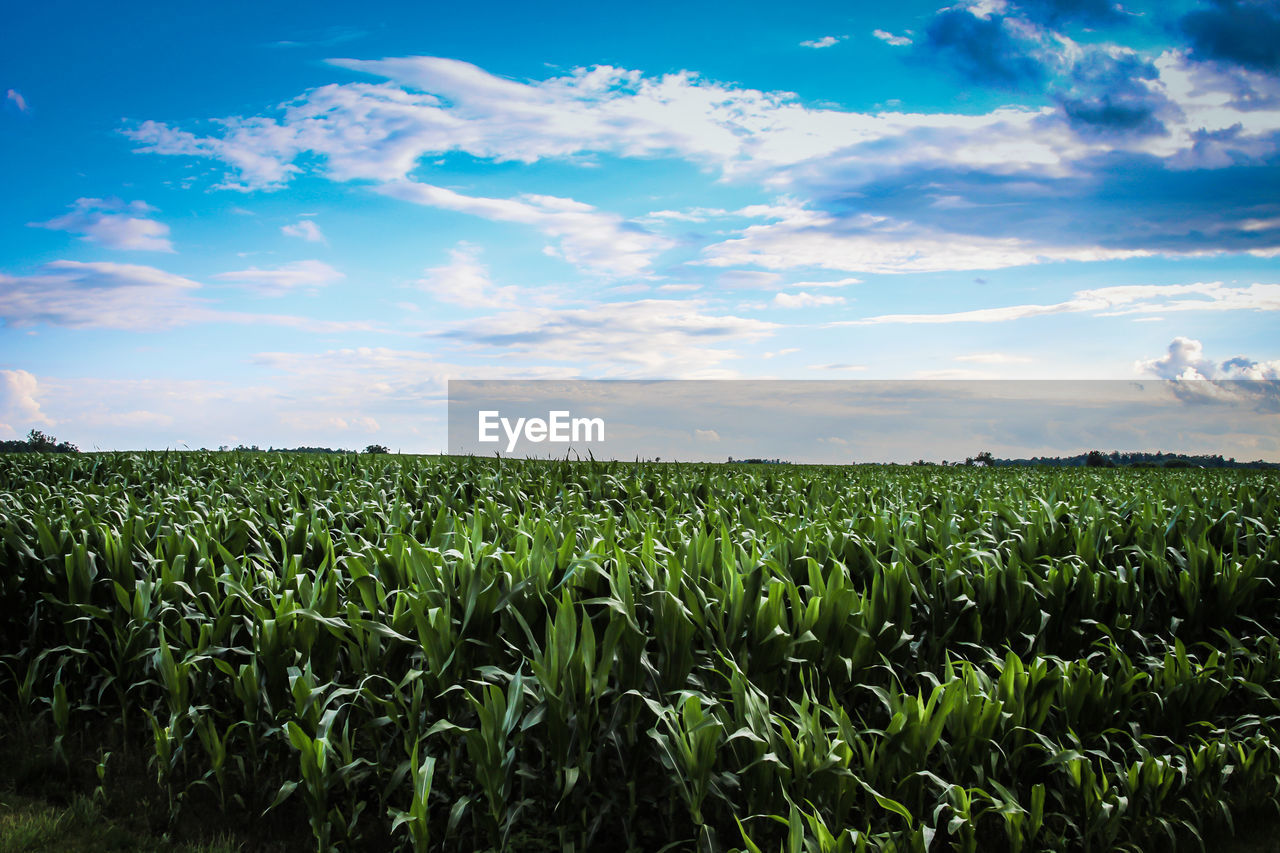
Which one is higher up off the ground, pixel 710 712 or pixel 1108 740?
pixel 710 712

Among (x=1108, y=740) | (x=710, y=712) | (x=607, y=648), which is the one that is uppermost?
(x=607, y=648)

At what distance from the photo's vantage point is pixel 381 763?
144 inches

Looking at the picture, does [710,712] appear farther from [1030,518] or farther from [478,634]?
[1030,518]

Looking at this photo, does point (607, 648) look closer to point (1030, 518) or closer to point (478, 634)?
point (478, 634)

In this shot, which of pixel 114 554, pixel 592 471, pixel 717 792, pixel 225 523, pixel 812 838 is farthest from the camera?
pixel 592 471

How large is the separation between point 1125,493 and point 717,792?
11044mm

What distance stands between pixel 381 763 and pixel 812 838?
6.76 ft

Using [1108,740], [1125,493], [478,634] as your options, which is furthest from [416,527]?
[1125,493]

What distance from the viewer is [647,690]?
11.6ft

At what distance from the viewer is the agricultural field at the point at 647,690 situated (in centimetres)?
327

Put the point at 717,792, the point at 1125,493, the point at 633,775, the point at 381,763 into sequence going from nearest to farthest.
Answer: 1. the point at 717,792
2. the point at 633,775
3. the point at 381,763
4. the point at 1125,493

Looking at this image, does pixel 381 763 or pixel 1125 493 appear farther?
pixel 1125 493

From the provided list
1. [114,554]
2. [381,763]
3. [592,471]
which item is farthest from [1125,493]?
[114,554]

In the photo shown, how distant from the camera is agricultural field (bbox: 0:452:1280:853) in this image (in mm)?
3270
